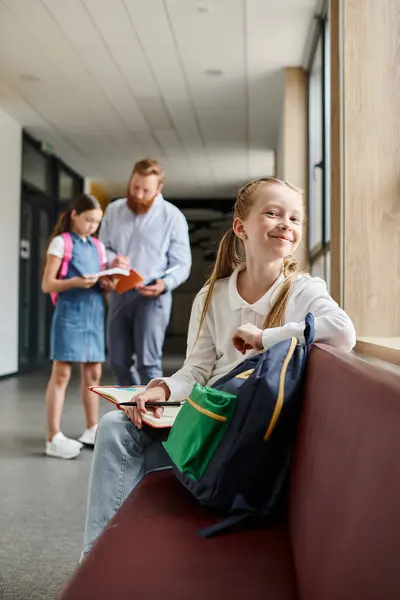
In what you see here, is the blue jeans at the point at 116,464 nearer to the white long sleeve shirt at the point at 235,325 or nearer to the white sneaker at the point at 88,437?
the white long sleeve shirt at the point at 235,325

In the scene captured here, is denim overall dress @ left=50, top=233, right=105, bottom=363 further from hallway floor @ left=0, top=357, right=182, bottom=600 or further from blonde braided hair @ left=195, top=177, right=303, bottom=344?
blonde braided hair @ left=195, top=177, right=303, bottom=344

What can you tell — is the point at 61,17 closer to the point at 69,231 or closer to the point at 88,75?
the point at 88,75

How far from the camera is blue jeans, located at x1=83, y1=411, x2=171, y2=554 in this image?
5.39ft

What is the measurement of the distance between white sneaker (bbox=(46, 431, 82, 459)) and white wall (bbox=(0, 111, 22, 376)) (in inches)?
179

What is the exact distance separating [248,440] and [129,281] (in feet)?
7.72

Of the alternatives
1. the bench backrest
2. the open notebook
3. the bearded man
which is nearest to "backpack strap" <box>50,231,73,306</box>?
the bearded man

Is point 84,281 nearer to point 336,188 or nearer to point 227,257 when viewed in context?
point 336,188

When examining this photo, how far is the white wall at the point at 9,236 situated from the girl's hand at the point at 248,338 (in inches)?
266

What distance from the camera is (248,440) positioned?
1309mm

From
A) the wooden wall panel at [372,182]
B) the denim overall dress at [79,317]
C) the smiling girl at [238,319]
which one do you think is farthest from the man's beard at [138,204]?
the smiling girl at [238,319]

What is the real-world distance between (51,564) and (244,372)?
3.44 ft

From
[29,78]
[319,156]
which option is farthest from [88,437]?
[29,78]

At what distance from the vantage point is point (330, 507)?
91 cm

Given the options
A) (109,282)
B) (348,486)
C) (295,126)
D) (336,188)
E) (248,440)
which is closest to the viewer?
(348,486)
